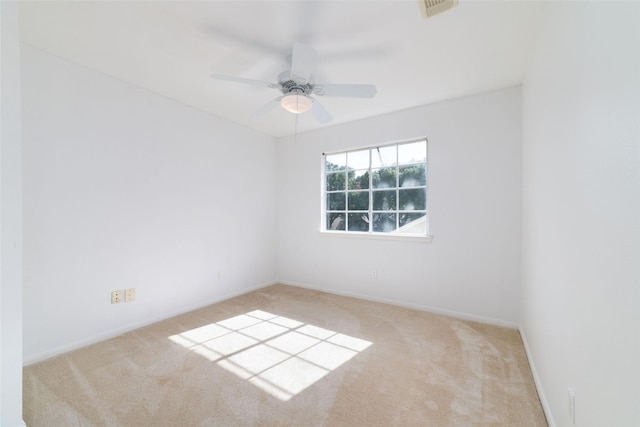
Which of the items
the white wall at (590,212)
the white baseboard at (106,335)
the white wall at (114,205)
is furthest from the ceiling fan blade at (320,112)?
the white baseboard at (106,335)

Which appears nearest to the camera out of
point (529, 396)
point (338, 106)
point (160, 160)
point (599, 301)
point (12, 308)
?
point (599, 301)

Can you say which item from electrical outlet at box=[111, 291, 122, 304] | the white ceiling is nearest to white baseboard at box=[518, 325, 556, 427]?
the white ceiling

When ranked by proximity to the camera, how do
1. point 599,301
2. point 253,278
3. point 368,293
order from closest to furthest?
point 599,301 < point 368,293 < point 253,278

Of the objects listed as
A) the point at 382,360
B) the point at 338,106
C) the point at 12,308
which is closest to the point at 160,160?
the point at 12,308

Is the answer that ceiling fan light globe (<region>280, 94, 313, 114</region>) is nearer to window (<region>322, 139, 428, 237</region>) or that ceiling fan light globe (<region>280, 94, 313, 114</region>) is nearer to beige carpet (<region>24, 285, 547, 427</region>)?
window (<region>322, 139, 428, 237</region>)

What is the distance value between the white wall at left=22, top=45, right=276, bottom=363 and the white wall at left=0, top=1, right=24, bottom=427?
1.03 metres

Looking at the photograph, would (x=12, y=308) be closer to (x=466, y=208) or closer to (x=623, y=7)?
(x=623, y=7)

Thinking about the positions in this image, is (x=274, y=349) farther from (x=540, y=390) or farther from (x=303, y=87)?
(x=303, y=87)

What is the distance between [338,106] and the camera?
319 centimetres

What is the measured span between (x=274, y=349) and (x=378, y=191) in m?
Answer: 2.39

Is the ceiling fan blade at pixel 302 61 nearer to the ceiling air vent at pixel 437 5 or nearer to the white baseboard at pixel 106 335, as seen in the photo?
the ceiling air vent at pixel 437 5

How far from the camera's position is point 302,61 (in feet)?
5.98

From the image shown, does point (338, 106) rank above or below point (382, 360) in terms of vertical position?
above

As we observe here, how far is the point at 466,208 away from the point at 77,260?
12.9 feet
